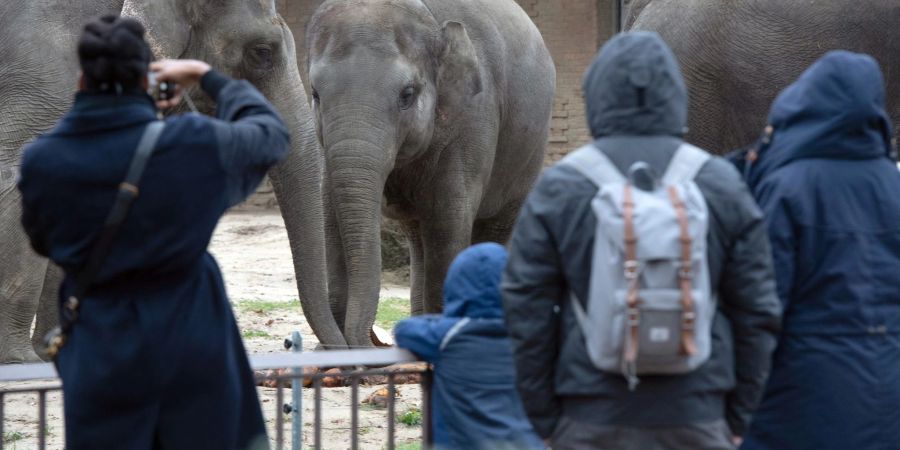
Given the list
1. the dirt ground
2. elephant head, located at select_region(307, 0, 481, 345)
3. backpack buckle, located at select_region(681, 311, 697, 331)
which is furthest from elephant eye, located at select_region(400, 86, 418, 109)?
backpack buckle, located at select_region(681, 311, 697, 331)

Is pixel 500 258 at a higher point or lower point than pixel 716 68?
lower

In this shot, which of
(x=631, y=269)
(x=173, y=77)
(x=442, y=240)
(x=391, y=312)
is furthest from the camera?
(x=391, y=312)

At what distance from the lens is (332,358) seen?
4.21 m

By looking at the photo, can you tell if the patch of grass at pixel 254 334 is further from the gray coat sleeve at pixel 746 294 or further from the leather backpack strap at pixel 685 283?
the leather backpack strap at pixel 685 283

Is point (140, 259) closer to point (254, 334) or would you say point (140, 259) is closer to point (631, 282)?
point (631, 282)

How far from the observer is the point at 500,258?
4.06 m

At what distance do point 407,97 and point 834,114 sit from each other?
4066mm

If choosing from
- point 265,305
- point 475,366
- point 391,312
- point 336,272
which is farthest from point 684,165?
point 265,305

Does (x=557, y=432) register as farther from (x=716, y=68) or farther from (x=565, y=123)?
(x=565, y=123)

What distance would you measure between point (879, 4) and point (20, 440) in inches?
167

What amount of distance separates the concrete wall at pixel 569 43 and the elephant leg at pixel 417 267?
8.90m

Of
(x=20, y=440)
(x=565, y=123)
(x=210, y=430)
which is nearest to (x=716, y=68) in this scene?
(x=20, y=440)

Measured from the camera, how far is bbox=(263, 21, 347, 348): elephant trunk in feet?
24.3

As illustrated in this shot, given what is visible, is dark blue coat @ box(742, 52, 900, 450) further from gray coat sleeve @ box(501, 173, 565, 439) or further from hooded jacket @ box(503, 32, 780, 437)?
gray coat sleeve @ box(501, 173, 565, 439)
